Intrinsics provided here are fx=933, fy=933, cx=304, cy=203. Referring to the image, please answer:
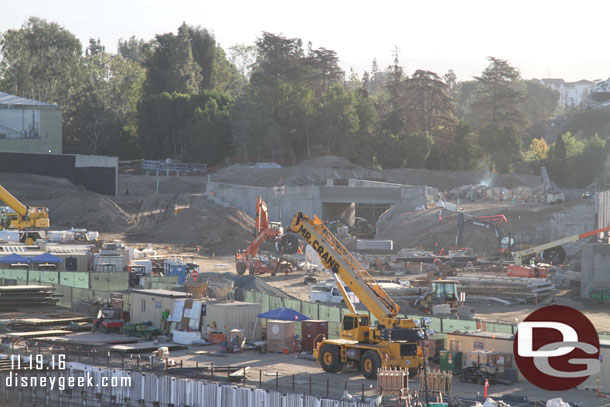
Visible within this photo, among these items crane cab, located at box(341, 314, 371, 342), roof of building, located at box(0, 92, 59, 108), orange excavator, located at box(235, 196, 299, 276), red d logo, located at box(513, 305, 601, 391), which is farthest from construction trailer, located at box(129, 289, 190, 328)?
roof of building, located at box(0, 92, 59, 108)

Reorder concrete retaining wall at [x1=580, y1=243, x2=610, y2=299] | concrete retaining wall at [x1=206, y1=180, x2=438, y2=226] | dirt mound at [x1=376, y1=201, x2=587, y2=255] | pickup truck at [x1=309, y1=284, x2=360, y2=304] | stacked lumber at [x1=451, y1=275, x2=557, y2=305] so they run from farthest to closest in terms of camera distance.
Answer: concrete retaining wall at [x1=206, y1=180, x2=438, y2=226]
dirt mound at [x1=376, y1=201, x2=587, y2=255]
concrete retaining wall at [x1=580, y1=243, x2=610, y2=299]
stacked lumber at [x1=451, y1=275, x2=557, y2=305]
pickup truck at [x1=309, y1=284, x2=360, y2=304]

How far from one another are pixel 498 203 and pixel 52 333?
58.1 meters

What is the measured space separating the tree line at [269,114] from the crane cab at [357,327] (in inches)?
2994

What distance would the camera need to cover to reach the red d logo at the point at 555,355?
27.2 m

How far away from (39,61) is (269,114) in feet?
111

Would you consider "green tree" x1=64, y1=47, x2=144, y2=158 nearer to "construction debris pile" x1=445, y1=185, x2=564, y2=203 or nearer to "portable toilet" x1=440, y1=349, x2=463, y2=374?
"construction debris pile" x1=445, y1=185, x2=564, y2=203

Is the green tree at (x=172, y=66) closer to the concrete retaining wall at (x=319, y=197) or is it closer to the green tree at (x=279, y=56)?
the green tree at (x=279, y=56)

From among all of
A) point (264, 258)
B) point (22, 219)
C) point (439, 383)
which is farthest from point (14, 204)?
point (439, 383)

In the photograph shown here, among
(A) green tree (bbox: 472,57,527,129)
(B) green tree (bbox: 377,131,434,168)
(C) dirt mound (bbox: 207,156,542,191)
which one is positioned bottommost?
(C) dirt mound (bbox: 207,156,542,191)

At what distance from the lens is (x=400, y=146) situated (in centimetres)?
10681

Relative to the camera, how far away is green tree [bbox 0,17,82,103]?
117375 millimetres

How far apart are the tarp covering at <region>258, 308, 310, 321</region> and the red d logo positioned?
8.42 metres

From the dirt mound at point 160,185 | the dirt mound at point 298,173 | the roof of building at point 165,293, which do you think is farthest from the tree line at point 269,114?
the roof of building at point 165,293

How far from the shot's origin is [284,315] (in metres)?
33.9
